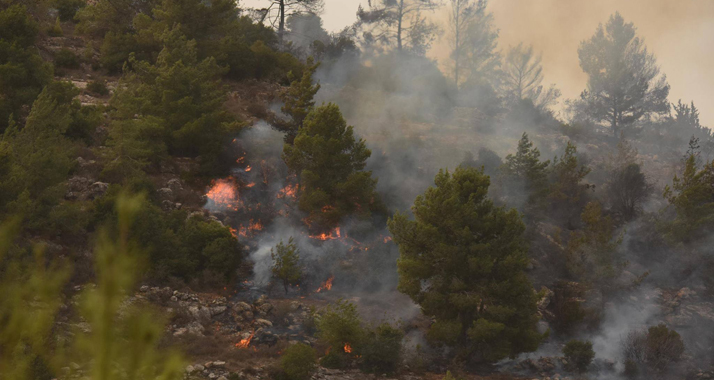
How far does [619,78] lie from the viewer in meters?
44.3

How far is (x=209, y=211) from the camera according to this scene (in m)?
24.3

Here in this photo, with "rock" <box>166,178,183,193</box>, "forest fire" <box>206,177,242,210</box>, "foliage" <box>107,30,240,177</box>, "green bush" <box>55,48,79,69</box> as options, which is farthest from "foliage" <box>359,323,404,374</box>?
"green bush" <box>55,48,79,69</box>

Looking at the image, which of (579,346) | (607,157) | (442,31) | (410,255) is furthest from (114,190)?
(442,31)

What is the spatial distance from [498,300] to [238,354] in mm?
9127

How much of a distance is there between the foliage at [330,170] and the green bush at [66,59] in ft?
56.1

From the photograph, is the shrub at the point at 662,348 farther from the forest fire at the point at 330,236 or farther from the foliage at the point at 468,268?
the forest fire at the point at 330,236

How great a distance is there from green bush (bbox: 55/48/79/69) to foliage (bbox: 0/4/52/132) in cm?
963

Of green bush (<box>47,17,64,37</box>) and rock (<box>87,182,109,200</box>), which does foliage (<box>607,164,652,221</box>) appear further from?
green bush (<box>47,17,64,37</box>)

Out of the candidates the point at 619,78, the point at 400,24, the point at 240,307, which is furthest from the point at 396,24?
the point at 240,307

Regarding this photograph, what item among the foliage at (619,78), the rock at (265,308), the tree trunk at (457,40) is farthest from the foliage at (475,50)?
the rock at (265,308)

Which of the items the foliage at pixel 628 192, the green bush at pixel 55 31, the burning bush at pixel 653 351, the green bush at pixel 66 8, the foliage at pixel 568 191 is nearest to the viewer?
the burning bush at pixel 653 351

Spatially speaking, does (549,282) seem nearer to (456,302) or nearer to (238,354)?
(456,302)

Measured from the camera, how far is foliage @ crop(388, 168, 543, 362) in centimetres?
1767

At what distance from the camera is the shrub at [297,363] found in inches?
556
